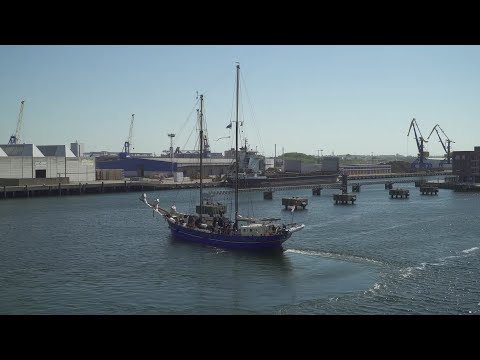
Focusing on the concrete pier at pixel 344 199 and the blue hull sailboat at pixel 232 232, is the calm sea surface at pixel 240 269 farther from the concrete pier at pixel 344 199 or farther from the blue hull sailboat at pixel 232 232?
the concrete pier at pixel 344 199

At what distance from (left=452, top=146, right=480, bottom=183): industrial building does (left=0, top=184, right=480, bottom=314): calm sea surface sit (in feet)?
100.0

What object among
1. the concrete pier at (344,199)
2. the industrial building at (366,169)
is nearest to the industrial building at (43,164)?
the concrete pier at (344,199)

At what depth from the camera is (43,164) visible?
158ft

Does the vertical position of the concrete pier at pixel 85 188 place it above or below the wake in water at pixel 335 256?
above

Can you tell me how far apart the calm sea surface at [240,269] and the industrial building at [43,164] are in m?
15.9

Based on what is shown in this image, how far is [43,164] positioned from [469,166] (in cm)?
4365

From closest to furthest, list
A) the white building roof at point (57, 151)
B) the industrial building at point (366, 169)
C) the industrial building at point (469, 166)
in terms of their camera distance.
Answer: the white building roof at point (57, 151), the industrial building at point (469, 166), the industrial building at point (366, 169)

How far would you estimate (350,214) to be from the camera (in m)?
32.8

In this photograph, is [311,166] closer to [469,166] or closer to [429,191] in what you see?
[469,166]

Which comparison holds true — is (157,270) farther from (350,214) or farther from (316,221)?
(350,214)

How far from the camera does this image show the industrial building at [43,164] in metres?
46.0
